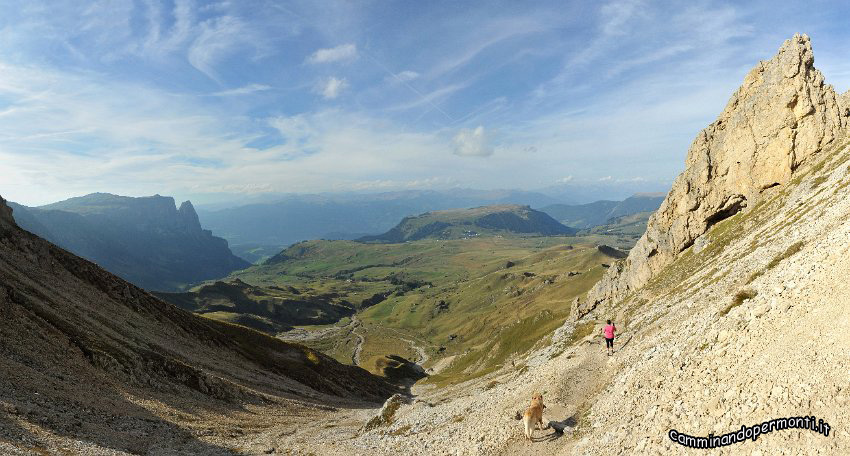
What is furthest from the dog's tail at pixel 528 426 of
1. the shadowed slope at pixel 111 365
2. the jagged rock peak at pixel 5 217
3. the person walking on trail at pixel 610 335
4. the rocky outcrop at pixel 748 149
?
the jagged rock peak at pixel 5 217

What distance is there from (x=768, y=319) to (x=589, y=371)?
15.9 meters

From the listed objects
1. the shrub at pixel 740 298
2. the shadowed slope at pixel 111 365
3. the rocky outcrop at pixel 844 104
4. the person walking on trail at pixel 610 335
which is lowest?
the shadowed slope at pixel 111 365

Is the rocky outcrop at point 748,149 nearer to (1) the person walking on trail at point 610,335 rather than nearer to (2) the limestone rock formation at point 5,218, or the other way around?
(1) the person walking on trail at point 610,335

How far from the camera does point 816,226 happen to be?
37.6 m

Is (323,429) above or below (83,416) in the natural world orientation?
below

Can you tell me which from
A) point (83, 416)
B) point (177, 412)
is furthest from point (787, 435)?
point (177, 412)

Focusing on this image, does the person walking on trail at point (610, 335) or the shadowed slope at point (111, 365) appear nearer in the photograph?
the shadowed slope at point (111, 365)

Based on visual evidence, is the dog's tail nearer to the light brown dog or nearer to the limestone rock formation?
the light brown dog

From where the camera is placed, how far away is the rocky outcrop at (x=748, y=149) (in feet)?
229

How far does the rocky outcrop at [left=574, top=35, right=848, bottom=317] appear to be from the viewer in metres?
69.9

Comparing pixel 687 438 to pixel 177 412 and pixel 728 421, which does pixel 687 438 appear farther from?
pixel 177 412

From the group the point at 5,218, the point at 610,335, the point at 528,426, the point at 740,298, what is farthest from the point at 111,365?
the point at 740,298

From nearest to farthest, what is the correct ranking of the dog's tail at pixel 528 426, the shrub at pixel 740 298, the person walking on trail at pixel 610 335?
1. the dog's tail at pixel 528 426
2. the shrub at pixel 740 298
3. the person walking on trail at pixel 610 335

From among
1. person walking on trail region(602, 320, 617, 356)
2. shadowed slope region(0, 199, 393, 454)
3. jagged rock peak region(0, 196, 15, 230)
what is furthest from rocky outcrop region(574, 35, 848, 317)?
jagged rock peak region(0, 196, 15, 230)
